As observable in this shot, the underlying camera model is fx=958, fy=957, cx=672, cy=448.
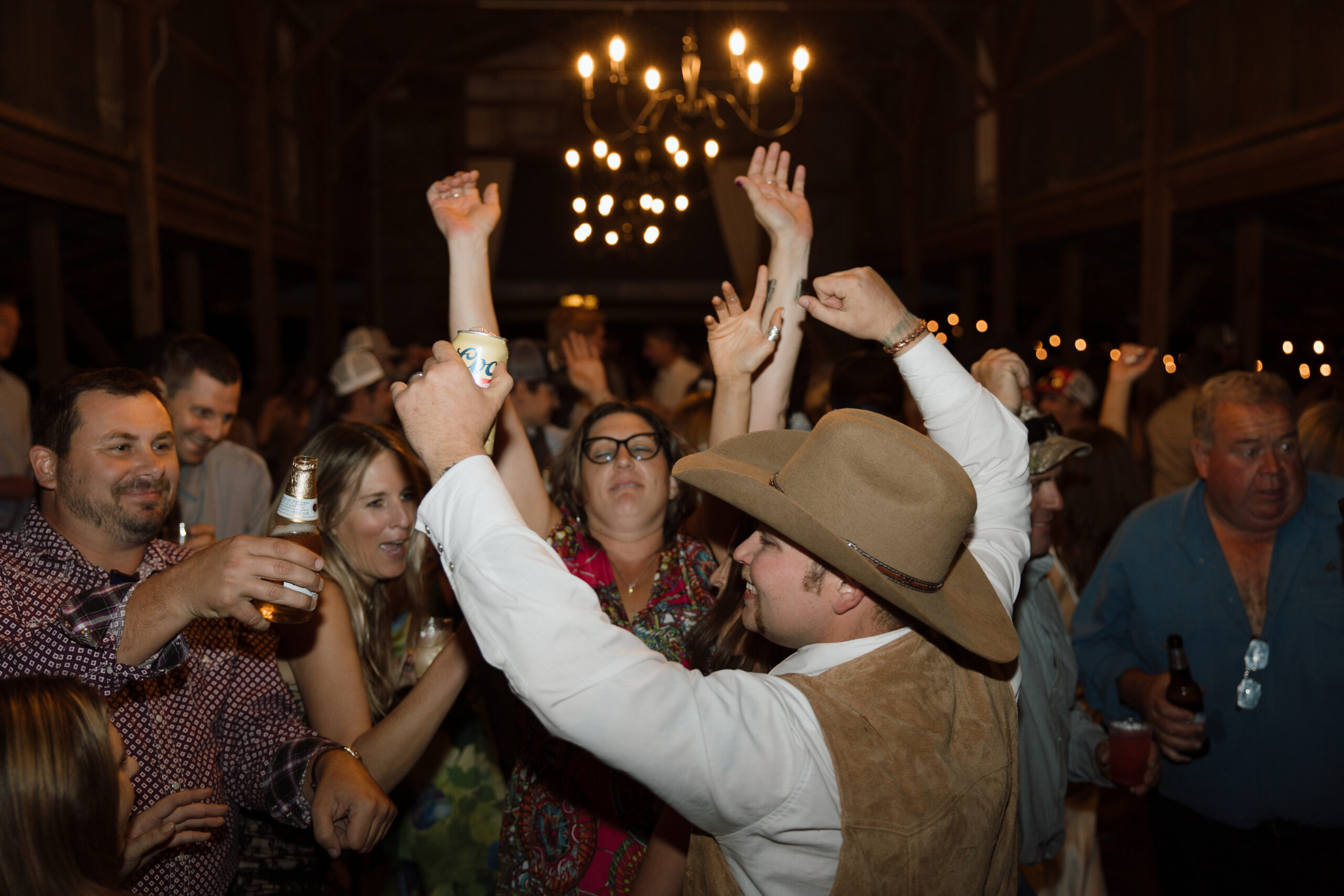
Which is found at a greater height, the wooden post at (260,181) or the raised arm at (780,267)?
the wooden post at (260,181)

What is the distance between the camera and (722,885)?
1.26 metres

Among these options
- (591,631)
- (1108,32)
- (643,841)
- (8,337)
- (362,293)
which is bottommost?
(643,841)

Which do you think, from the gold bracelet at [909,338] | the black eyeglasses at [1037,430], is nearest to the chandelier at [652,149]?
the black eyeglasses at [1037,430]

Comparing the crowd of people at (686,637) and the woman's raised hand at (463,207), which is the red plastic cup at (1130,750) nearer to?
the crowd of people at (686,637)

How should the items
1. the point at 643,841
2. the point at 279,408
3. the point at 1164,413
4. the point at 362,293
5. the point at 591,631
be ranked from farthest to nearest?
the point at 362,293
the point at 279,408
the point at 1164,413
the point at 643,841
the point at 591,631

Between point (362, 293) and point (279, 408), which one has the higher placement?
point (362, 293)

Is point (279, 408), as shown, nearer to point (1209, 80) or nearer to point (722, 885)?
point (722, 885)

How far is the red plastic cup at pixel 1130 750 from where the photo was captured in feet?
7.07

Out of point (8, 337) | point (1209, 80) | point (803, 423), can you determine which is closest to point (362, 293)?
point (8, 337)

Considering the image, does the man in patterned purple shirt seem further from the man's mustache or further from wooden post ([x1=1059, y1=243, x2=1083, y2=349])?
wooden post ([x1=1059, y1=243, x2=1083, y2=349])

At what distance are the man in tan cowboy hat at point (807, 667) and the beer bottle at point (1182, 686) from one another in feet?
3.69

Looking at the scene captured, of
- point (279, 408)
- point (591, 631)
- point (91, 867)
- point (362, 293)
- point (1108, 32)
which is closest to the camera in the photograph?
point (591, 631)

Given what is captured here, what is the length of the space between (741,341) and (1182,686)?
1387 millimetres

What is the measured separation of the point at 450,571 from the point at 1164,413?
496 centimetres
